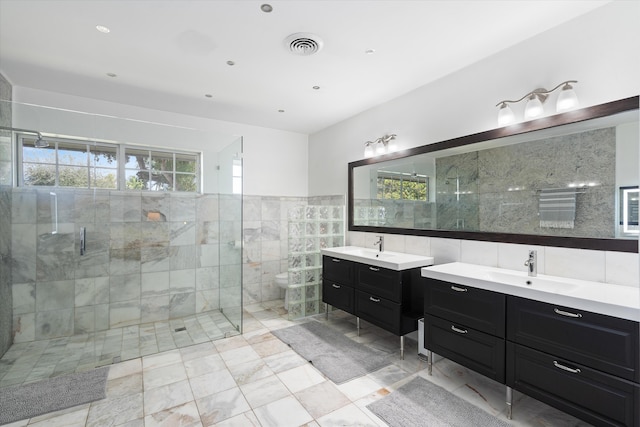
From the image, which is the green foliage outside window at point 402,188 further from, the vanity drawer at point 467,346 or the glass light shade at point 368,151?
the vanity drawer at point 467,346

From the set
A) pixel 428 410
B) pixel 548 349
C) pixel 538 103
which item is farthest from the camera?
pixel 538 103

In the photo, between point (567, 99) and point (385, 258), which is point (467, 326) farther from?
point (567, 99)

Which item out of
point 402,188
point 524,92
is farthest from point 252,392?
point 524,92

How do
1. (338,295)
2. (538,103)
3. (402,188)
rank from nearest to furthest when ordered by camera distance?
(538,103) → (402,188) → (338,295)

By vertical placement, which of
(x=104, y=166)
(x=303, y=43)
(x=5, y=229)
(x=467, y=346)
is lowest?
(x=467, y=346)

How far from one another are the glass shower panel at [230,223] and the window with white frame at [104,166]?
309 millimetres

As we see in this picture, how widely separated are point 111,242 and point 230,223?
117 centimetres

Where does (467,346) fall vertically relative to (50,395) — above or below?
above

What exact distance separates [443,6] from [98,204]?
335 centimetres

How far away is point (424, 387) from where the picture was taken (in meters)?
2.18

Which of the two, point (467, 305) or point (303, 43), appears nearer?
point (467, 305)

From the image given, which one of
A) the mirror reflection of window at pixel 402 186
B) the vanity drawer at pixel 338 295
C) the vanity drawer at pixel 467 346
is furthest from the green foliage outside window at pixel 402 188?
the vanity drawer at pixel 467 346

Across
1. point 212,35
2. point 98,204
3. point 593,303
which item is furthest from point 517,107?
point 98,204

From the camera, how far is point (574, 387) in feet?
5.13
